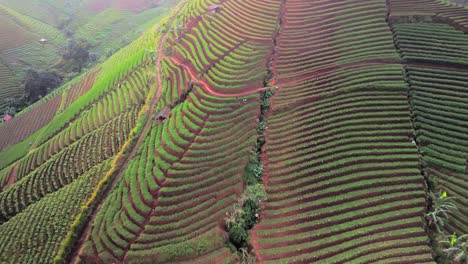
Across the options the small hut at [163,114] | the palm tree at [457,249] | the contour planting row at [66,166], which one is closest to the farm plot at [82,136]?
the contour planting row at [66,166]

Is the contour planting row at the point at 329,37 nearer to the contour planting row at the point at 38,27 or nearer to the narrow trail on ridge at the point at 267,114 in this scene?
the narrow trail on ridge at the point at 267,114

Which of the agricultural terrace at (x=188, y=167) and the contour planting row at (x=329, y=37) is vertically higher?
the contour planting row at (x=329, y=37)

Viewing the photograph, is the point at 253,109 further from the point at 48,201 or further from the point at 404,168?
the point at 48,201

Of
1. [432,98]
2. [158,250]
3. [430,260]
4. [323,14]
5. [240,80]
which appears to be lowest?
[430,260]

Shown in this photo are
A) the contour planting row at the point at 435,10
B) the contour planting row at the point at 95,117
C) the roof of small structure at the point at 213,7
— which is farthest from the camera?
the roof of small structure at the point at 213,7

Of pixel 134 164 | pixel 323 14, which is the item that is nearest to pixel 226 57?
pixel 323 14

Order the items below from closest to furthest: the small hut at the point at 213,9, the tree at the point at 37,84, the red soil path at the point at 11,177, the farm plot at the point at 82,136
Answer: the farm plot at the point at 82,136 → the red soil path at the point at 11,177 → the small hut at the point at 213,9 → the tree at the point at 37,84
